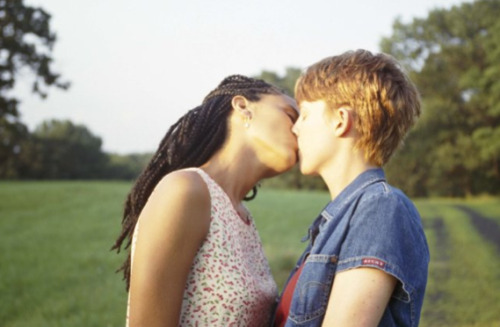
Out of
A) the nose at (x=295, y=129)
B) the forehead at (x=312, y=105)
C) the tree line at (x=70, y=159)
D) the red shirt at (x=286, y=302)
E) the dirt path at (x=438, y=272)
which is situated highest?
the forehead at (x=312, y=105)

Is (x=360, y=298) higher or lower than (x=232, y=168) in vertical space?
lower

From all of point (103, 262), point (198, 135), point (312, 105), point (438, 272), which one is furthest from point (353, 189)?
point (103, 262)

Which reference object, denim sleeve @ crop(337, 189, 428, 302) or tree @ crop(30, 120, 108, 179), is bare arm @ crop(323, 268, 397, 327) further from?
tree @ crop(30, 120, 108, 179)

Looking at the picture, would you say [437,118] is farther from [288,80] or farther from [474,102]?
[288,80]

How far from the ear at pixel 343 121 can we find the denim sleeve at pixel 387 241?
0.78 ft

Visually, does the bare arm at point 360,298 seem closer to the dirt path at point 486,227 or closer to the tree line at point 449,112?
the dirt path at point 486,227

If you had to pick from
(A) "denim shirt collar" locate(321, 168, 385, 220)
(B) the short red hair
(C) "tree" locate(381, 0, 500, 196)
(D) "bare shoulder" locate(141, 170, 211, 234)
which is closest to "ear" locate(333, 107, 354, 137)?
(B) the short red hair

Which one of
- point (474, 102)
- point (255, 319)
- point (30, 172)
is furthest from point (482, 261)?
point (30, 172)

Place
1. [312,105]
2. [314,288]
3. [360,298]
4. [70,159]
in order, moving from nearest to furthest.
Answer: [360,298]
[314,288]
[312,105]
[70,159]

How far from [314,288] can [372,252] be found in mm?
225

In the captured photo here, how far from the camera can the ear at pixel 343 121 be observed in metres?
1.90

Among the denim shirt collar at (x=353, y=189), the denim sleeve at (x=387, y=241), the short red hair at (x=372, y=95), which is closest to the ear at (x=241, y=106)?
the short red hair at (x=372, y=95)

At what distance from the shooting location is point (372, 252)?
5.48 feet

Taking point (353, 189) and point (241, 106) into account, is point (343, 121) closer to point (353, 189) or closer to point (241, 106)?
point (353, 189)
